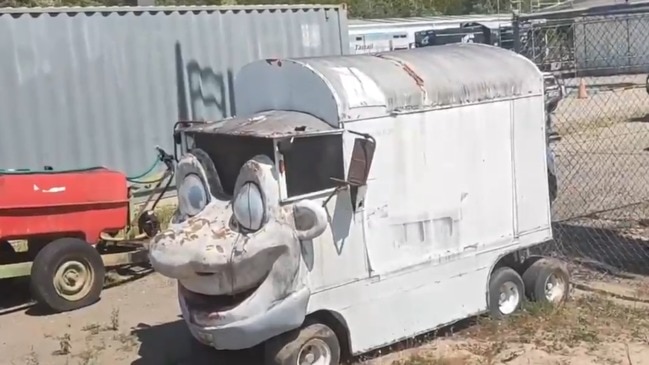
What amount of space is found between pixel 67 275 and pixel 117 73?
13.9ft

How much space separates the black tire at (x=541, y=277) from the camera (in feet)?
22.8

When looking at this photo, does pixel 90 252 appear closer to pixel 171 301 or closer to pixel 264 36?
pixel 171 301

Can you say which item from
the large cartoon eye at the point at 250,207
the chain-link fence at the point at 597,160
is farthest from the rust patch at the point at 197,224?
the chain-link fence at the point at 597,160

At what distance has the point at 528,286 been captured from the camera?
6969mm

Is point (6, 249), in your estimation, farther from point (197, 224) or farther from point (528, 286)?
point (528, 286)

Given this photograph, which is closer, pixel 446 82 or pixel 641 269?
pixel 446 82

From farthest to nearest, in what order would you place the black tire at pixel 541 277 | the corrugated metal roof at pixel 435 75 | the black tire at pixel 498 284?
the black tire at pixel 541 277, the black tire at pixel 498 284, the corrugated metal roof at pixel 435 75

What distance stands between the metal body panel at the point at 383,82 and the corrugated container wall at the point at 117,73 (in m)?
5.49

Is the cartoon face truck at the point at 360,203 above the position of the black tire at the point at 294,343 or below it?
above

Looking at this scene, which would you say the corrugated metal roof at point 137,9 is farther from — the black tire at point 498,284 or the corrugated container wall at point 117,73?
the black tire at point 498,284

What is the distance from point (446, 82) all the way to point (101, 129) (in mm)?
6306

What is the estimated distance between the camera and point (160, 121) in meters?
12.0

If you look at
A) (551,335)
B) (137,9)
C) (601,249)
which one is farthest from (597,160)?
(551,335)

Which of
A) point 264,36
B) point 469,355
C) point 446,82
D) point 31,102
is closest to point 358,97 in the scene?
point 446,82
